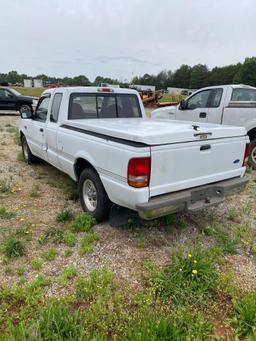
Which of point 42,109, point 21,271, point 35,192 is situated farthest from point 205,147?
point 42,109

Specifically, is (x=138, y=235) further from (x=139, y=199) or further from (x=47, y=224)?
(x=47, y=224)

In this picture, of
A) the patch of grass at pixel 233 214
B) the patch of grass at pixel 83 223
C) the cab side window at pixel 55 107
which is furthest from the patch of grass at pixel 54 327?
the cab side window at pixel 55 107

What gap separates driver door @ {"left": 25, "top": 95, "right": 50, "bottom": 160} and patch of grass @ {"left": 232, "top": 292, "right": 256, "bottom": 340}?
161 inches

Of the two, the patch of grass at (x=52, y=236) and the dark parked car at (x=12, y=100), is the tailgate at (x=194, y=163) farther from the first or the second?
the dark parked car at (x=12, y=100)

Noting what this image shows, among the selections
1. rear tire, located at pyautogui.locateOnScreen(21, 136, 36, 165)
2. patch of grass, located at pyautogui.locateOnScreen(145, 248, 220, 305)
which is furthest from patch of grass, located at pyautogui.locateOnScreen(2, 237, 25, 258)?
rear tire, located at pyautogui.locateOnScreen(21, 136, 36, 165)

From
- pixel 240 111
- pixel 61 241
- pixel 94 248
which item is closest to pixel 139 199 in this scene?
pixel 94 248

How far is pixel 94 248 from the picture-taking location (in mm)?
3486

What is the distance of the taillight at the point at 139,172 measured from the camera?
288 centimetres

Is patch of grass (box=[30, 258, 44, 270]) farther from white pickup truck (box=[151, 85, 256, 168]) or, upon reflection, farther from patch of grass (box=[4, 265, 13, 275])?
white pickup truck (box=[151, 85, 256, 168])

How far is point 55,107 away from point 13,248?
2596 mm

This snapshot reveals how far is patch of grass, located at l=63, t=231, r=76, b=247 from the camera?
3.57 m

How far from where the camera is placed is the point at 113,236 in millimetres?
3750

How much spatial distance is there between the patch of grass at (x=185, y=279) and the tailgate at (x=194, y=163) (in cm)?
79

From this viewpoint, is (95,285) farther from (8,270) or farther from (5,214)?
(5,214)
